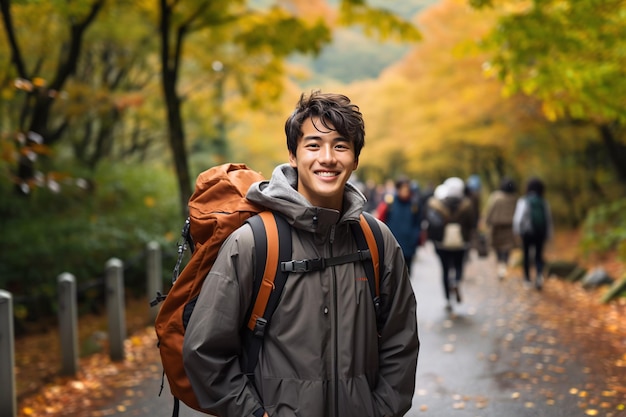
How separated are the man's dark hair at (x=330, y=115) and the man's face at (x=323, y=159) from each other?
0.07 ft

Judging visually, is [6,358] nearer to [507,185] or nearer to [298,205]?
[298,205]

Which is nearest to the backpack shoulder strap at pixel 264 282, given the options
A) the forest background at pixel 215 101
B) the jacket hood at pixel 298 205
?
the jacket hood at pixel 298 205

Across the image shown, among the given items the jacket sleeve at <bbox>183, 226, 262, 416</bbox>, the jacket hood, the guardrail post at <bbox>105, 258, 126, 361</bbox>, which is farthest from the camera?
the guardrail post at <bbox>105, 258, 126, 361</bbox>

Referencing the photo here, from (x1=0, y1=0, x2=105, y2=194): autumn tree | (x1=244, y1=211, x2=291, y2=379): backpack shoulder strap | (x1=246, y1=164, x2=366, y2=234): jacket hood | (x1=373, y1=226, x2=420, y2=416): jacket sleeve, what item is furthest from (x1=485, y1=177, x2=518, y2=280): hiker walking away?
(x1=244, y1=211, x2=291, y2=379): backpack shoulder strap

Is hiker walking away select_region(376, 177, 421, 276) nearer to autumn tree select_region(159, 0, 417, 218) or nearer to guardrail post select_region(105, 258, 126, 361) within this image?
autumn tree select_region(159, 0, 417, 218)

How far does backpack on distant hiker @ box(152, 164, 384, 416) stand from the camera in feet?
8.16

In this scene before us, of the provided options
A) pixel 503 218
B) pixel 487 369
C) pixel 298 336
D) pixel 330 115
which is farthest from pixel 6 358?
pixel 503 218

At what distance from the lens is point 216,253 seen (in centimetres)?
264

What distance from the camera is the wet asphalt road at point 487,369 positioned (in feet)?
18.5

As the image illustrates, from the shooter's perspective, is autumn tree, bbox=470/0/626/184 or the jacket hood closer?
the jacket hood

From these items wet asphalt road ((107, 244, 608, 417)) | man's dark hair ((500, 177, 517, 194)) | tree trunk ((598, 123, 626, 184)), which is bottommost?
wet asphalt road ((107, 244, 608, 417))

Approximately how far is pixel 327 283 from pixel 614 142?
591 inches

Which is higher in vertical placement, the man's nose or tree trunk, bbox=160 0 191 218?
tree trunk, bbox=160 0 191 218

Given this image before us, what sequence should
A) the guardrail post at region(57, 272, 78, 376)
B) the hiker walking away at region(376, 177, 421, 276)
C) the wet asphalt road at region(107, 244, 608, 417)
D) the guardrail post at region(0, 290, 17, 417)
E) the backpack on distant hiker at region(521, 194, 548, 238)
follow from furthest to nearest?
the backpack on distant hiker at region(521, 194, 548, 238) → the hiker walking away at region(376, 177, 421, 276) → the guardrail post at region(57, 272, 78, 376) → the wet asphalt road at region(107, 244, 608, 417) → the guardrail post at region(0, 290, 17, 417)
